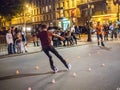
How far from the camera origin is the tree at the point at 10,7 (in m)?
43.7

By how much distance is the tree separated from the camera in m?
43.7

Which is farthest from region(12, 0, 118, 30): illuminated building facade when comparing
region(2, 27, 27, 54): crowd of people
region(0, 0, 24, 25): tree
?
region(2, 27, 27, 54): crowd of people

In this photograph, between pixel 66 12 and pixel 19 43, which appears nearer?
pixel 19 43

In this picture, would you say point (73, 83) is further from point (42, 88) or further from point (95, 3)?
point (95, 3)

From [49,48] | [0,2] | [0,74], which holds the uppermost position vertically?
[0,2]

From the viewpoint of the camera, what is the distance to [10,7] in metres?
44.5

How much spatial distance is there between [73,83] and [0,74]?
3849 mm

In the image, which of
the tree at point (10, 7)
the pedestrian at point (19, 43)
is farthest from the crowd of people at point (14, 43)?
the tree at point (10, 7)

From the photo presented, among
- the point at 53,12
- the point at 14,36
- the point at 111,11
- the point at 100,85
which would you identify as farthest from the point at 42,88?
the point at 53,12

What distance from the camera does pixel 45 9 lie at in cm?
8975

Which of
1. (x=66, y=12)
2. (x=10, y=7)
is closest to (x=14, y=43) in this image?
(x=10, y=7)

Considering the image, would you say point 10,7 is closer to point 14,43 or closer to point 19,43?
point 14,43

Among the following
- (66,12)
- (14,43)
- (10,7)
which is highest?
(66,12)

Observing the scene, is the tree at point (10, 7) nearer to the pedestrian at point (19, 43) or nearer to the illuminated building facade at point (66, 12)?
the illuminated building facade at point (66, 12)
